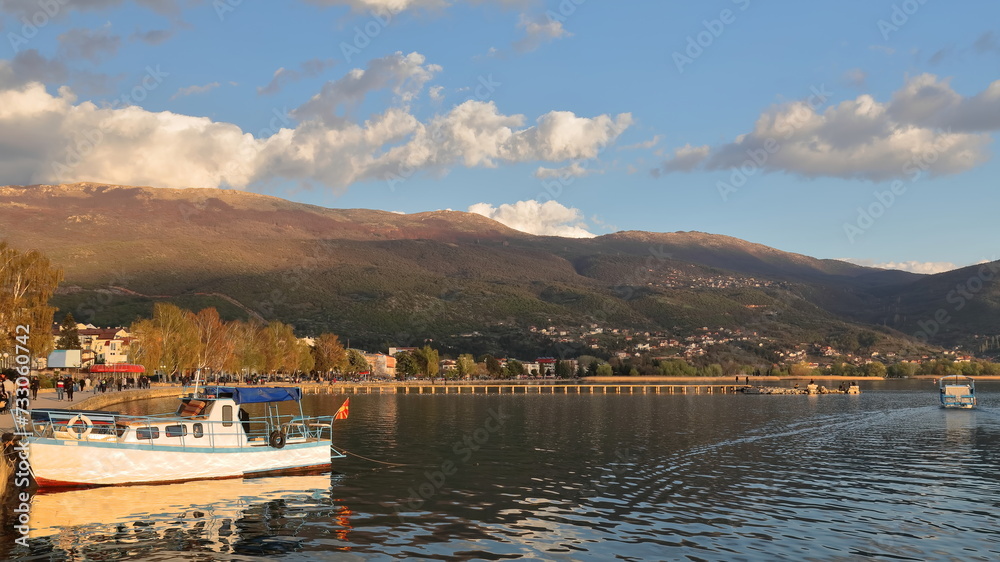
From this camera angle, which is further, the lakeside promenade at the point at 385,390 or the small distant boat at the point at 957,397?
the small distant boat at the point at 957,397

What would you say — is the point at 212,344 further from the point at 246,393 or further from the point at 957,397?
the point at 957,397

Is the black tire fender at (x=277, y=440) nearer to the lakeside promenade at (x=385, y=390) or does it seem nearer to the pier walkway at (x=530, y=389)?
the lakeside promenade at (x=385, y=390)

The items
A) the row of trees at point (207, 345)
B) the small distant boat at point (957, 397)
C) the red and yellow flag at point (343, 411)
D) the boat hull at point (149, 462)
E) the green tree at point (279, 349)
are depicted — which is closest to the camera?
the boat hull at point (149, 462)

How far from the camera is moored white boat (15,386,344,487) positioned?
3045 centimetres

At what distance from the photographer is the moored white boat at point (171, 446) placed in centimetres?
3045

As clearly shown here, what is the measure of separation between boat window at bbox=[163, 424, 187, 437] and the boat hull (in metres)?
0.92

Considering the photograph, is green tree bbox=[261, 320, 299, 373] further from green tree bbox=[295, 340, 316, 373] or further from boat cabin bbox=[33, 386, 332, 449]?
boat cabin bbox=[33, 386, 332, 449]

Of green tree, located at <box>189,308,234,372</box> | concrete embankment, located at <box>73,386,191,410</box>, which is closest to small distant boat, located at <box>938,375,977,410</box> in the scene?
concrete embankment, located at <box>73,386,191,410</box>

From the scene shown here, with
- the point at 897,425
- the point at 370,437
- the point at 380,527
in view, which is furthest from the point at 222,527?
the point at 897,425

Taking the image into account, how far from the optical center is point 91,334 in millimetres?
179625

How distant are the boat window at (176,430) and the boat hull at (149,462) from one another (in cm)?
92

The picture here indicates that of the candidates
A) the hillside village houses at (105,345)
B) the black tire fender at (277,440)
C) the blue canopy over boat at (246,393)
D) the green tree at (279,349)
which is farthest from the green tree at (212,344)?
the black tire fender at (277,440)

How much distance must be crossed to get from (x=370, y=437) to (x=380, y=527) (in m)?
29.5

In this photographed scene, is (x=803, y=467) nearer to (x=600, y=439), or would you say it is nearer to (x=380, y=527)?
(x=600, y=439)
